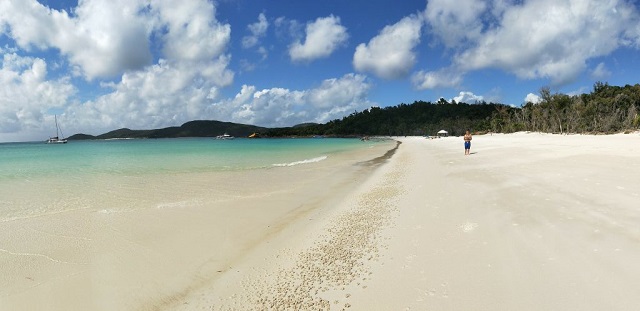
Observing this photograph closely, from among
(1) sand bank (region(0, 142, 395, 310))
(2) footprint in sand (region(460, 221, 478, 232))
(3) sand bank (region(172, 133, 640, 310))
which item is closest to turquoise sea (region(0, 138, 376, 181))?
(1) sand bank (region(0, 142, 395, 310))

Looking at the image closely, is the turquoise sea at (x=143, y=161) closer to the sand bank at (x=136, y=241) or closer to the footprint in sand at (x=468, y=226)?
the sand bank at (x=136, y=241)

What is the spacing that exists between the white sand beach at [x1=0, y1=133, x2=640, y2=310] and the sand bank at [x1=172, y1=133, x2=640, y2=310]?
1.0 inches

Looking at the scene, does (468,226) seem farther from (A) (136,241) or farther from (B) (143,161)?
(B) (143,161)

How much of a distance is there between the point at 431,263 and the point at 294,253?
2.63 meters

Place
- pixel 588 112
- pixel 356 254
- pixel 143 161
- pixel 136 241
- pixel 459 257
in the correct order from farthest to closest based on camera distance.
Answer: pixel 588 112 < pixel 143 161 < pixel 136 241 < pixel 356 254 < pixel 459 257

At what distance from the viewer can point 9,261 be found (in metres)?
6.37

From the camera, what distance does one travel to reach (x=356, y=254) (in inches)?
231

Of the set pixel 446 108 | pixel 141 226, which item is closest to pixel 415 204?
pixel 141 226

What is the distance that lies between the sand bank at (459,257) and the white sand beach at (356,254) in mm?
26

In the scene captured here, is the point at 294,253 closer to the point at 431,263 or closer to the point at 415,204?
the point at 431,263

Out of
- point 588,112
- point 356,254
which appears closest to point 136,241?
point 356,254

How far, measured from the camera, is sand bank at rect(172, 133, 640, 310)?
4.12 meters

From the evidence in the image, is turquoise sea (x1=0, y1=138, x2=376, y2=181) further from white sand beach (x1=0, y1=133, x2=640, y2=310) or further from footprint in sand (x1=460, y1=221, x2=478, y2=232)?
footprint in sand (x1=460, y1=221, x2=478, y2=232)

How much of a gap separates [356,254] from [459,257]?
1.75m
